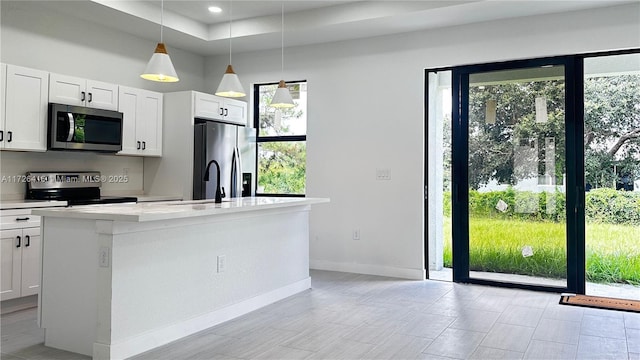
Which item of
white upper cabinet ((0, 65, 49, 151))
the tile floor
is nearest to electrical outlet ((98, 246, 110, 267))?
the tile floor

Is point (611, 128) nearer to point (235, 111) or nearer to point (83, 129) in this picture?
point (235, 111)

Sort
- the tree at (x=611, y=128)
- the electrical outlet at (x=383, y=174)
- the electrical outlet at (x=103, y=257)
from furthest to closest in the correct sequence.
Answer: the electrical outlet at (x=383, y=174) → the tree at (x=611, y=128) → the electrical outlet at (x=103, y=257)

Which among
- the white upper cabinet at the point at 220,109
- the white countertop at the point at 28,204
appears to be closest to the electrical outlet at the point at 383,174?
the white upper cabinet at the point at 220,109

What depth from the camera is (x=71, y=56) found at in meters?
5.09

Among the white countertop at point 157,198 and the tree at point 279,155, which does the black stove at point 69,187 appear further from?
the tree at point 279,155

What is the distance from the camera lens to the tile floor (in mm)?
3049

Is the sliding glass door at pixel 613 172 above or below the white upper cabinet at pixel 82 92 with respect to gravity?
below

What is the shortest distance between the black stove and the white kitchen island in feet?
5.31

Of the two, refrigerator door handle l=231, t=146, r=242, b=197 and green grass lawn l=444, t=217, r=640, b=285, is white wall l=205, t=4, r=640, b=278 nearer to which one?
green grass lawn l=444, t=217, r=640, b=285

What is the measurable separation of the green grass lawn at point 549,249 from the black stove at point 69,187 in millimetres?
3740

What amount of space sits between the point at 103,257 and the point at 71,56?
310 cm

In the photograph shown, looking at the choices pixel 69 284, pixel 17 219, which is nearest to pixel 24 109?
pixel 17 219

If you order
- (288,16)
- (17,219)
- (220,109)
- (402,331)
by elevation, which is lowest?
(402,331)

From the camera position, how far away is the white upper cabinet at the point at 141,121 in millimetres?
5260
